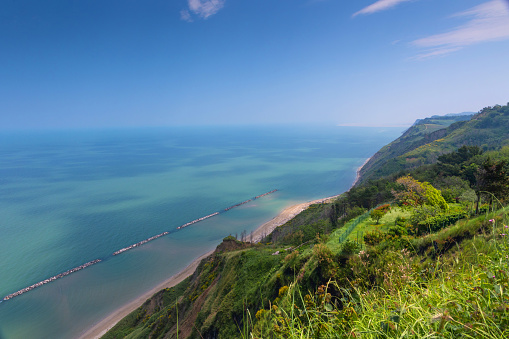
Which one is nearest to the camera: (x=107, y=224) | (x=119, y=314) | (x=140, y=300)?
(x=119, y=314)

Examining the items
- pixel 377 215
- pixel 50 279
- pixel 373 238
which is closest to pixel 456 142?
pixel 377 215

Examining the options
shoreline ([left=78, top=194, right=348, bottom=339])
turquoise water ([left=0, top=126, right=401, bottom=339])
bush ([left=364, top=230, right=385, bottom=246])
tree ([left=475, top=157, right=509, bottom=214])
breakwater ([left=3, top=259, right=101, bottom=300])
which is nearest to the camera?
tree ([left=475, top=157, right=509, bottom=214])

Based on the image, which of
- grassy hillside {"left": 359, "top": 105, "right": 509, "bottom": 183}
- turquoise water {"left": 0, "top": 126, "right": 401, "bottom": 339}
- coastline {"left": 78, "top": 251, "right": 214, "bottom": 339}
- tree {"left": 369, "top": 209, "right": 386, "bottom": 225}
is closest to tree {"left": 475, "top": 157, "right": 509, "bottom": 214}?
tree {"left": 369, "top": 209, "right": 386, "bottom": 225}

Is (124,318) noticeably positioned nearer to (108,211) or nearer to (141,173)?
(108,211)

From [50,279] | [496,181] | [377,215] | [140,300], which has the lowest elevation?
[140,300]

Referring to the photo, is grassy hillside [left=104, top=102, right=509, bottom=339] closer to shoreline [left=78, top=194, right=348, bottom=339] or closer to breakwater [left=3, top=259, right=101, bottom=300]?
shoreline [left=78, top=194, right=348, bottom=339]

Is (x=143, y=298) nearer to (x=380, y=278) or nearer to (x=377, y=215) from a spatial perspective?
(x=377, y=215)

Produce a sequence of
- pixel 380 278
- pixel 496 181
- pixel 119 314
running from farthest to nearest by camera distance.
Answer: pixel 119 314
pixel 496 181
pixel 380 278

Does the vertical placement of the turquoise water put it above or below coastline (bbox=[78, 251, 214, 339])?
above

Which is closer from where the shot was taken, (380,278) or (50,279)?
(380,278)

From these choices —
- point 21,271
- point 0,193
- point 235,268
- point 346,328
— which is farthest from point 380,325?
point 0,193
